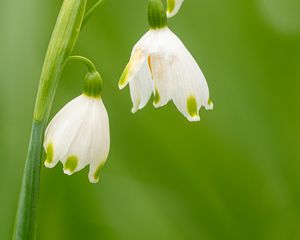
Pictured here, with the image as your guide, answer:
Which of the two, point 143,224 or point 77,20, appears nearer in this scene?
point 77,20

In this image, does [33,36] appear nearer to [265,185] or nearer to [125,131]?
[125,131]

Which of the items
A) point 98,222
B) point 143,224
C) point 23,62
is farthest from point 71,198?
point 23,62

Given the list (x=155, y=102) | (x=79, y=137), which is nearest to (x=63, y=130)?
(x=79, y=137)

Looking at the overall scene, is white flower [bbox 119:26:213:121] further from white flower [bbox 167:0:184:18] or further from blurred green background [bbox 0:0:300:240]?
blurred green background [bbox 0:0:300:240]

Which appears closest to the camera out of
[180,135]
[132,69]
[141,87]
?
[132,69]

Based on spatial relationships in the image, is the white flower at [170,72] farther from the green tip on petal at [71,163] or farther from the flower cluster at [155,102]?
the green tip on petal at [71,163]

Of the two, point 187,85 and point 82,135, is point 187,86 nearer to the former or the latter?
point 187,85
